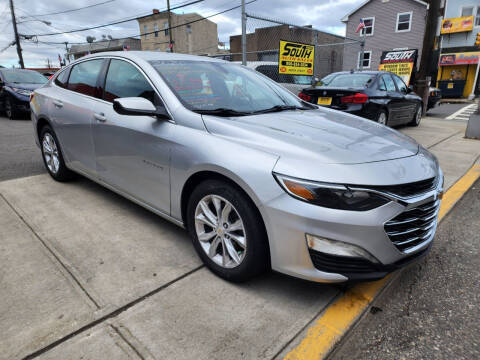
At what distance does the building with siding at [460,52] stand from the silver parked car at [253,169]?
95.3 feet

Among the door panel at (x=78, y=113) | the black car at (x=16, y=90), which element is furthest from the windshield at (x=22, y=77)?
the door panel at (x=78, y=113)

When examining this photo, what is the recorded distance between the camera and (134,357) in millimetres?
1731

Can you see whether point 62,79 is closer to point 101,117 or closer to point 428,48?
point 101,117

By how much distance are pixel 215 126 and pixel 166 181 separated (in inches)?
23.4

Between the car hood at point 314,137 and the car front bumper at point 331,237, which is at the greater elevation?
the car hood at point 314,137

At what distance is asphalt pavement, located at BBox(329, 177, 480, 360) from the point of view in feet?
5.98

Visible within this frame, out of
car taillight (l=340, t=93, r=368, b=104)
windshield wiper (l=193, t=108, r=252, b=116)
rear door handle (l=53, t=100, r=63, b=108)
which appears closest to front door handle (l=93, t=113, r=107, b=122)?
rear door handle (l=53, t=100, r=63, b=108)

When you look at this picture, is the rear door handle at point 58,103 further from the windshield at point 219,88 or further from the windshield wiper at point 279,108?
the windshield wiper at point 279,108

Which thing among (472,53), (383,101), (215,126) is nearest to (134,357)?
(215,126)

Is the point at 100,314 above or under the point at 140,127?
under

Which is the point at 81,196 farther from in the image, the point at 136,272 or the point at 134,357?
the point at 134,357

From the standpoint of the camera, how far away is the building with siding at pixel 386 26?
25.2m

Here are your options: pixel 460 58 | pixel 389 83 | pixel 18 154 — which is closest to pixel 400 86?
pixel 389 83

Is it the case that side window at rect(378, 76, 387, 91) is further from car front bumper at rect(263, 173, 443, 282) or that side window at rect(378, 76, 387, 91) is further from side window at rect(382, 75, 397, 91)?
car front bumper at rect(263, 173, 443, 282)
